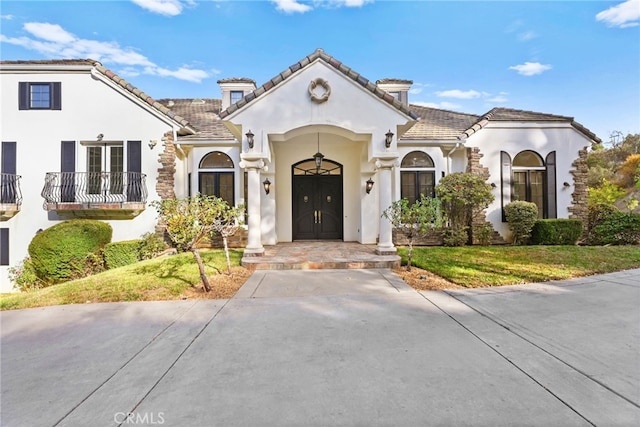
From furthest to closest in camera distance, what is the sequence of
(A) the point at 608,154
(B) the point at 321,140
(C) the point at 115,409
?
(A) the point at 608,154 < (B) the point at 321,140 < (C) the point at 115,409

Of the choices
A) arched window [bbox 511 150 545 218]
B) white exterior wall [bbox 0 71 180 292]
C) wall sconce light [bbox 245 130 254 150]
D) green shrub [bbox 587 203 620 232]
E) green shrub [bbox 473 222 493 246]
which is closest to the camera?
wall sconce light [bbox 245 130 254 150]

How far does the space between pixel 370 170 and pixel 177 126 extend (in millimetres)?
7273

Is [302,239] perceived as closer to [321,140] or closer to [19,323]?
[321,140]

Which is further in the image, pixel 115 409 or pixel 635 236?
pixel 635 236

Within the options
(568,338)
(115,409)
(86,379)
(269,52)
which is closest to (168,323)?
(86,379)

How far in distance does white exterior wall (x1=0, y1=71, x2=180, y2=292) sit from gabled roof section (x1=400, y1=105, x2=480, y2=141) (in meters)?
9.52

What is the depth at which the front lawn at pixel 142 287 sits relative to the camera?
512 centimetres

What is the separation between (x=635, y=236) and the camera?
32.9 ft

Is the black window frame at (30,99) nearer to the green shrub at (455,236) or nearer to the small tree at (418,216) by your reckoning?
the small tree at (418,216)

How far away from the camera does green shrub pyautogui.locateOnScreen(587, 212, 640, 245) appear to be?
32.9 ft

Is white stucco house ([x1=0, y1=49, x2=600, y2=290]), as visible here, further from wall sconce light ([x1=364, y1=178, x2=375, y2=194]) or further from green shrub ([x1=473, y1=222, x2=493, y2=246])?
green shrub ([x1=473, y1=222, x2=493, y2=246])

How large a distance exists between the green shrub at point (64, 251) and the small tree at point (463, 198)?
12.0 m

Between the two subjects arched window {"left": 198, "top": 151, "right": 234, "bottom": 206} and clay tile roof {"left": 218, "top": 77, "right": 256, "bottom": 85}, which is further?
clay tile roof {"left": 218, "top": 77, "right": 256, "bottom": 85}

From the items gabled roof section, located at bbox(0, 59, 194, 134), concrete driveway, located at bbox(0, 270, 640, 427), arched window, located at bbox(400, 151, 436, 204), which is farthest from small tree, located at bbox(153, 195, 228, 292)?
arched window, located at bbox(400, 151, 436, 204)
